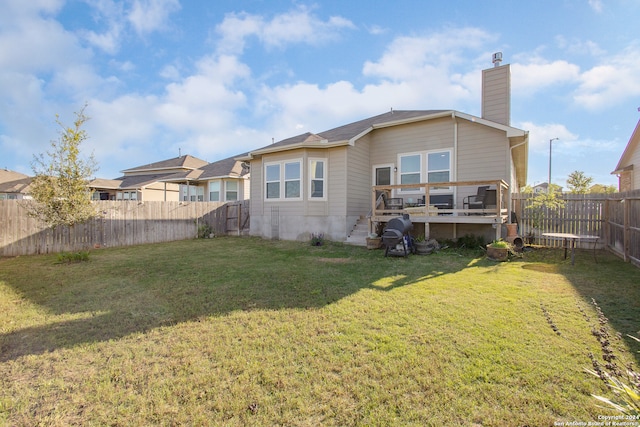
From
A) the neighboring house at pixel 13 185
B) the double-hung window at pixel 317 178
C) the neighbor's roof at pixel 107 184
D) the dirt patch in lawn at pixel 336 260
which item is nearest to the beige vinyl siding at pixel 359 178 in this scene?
the double-hung window at pixel 317 178

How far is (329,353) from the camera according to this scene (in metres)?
2.81

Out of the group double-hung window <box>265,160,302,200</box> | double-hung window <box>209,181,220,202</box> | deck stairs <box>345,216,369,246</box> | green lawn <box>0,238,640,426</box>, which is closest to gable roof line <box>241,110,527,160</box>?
double-hung window <box>265,160,302,200</box>

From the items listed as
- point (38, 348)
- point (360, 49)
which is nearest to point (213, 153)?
point (360, 49)

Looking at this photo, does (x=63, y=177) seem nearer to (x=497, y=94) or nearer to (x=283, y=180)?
(x=283, y=180)

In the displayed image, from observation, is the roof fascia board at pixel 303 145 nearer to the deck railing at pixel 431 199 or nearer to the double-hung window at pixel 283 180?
the double-hung window at pixel 283 180

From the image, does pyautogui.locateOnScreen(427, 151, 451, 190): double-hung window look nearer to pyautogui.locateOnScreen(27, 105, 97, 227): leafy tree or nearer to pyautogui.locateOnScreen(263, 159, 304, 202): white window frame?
pyautogui.locateOnScreen(263, 159, 304, 202): white window frame

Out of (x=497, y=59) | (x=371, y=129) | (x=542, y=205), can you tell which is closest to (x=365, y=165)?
(x=371, y=129)

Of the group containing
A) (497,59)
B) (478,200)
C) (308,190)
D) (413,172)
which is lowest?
(478,200)

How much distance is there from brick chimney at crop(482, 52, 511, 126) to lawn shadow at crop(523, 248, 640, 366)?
4658mm

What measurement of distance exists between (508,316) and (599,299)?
1797mm

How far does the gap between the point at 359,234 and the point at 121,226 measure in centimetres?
888

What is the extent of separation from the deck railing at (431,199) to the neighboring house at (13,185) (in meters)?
25.9

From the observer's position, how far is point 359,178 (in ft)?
37.2

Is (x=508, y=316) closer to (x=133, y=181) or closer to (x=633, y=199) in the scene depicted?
(x=633, y=199)
